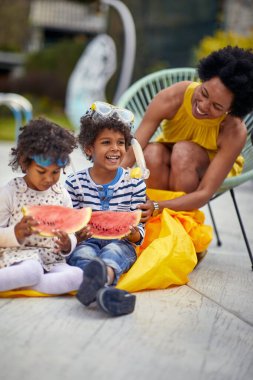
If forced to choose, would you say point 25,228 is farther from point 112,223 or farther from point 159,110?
point 159,110

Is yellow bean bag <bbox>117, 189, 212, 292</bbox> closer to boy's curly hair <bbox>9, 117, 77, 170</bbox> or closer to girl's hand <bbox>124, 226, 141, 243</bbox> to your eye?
girl's hand <bbox>124, 226, 141, 243</bbox>

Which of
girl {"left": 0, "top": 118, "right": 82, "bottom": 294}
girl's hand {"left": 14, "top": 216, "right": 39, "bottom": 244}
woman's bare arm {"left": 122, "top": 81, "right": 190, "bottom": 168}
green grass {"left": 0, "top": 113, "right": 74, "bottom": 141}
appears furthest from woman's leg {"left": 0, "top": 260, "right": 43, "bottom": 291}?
green grass {"left": 0, "top": 113, "right": 74, "bottom": 141}

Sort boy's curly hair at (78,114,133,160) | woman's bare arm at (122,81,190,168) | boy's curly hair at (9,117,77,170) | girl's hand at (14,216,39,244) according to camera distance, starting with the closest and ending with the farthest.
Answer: girl's hand at (14,216,39,244) < boy's curly hair at (9,117,77,170) < boy's curly hair at (78,114,133,160) < woman's bare arm at (122,81,190,168)

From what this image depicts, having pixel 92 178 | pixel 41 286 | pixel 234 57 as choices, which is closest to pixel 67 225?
pixel 41 286

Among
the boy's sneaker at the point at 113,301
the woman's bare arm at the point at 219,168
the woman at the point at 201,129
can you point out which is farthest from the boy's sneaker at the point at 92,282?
the woman's bare arm at the point at 219,168

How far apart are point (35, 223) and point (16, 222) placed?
0.26 meters

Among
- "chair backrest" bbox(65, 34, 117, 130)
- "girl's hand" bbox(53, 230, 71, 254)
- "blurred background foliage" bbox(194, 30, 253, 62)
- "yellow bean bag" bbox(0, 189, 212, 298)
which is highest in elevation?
"blurred background foliage" bbox(194, 30, 253, 62)

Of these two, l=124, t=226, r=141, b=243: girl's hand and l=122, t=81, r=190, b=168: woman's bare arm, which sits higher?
l=122, t=81, r=190, b=168: woman's bare arm

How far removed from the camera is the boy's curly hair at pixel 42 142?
3027 mm

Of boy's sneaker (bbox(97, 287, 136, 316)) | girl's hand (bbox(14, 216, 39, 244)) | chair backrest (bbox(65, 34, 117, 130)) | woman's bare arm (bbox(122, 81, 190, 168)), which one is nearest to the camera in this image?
boy's sneaker (bbox(97, 287, 136, 316))

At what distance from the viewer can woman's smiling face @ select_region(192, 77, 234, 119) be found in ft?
12.6

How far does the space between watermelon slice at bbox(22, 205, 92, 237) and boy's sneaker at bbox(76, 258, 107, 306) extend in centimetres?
23

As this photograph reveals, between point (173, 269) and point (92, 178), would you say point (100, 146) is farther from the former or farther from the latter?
point (173, 269)

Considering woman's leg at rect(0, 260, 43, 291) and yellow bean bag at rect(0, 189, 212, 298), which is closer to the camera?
woman's leg at rect(0, 260, 43, 291)
